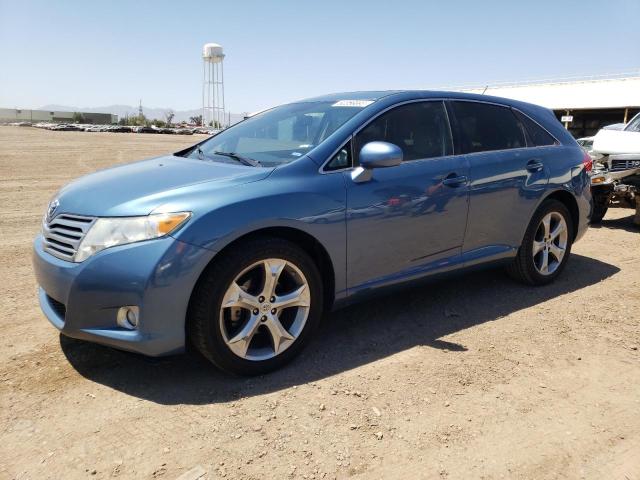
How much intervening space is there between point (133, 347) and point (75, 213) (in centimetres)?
85

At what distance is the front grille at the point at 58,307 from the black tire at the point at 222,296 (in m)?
0.71

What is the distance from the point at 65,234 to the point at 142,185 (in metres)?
0.50

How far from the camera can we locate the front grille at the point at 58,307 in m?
2.83

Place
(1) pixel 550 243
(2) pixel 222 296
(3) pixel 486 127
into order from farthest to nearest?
1. (1) pixel 550 243
2. (3) pixel 486 127
3. (2) pixel 222 296

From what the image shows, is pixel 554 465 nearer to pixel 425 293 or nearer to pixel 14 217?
pixel 425 293

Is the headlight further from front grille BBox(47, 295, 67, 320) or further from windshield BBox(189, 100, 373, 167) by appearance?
windshield BBox(189, 100, 373, 167)

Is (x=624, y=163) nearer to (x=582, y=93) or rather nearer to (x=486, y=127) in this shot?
(x=486, y=127)

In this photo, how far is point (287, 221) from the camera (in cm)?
296

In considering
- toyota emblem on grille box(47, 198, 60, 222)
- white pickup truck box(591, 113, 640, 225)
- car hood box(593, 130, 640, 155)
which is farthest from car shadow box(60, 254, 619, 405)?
car hood box(593, 130, 640, 155)

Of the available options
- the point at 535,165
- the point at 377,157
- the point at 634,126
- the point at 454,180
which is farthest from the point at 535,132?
the point at 634,126

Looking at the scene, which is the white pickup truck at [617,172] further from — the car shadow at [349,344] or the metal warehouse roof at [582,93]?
the metal warehouse roof at [582,93]

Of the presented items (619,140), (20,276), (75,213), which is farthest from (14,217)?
(619,140)

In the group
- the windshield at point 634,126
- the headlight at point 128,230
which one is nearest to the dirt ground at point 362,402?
the headlight at point 128,230

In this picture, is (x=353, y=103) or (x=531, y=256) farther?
(x=531, y=256)
